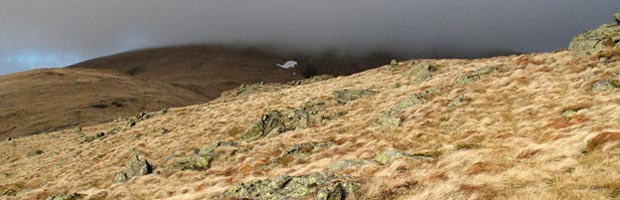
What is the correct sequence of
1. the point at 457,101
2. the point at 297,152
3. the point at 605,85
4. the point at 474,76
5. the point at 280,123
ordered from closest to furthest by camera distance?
the point at 605,85 → the point at 297,152 → the point at 457,101 → the point at 474,76 → the point at 280,123

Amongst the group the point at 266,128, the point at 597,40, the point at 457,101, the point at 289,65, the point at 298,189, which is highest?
the point at 597,40

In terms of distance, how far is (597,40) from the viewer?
94.6 feet

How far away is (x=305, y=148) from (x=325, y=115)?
8.11 metres

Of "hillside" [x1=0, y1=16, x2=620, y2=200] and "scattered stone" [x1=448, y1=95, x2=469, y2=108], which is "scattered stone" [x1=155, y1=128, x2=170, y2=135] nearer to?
"hillside" [x1=0, y1=16, x2=620, y2=200]

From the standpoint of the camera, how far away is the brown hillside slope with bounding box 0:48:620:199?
11391mm

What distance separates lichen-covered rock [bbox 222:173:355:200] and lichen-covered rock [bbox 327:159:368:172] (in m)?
2.16

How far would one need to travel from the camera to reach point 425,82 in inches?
1339

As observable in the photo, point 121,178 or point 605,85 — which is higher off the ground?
point 605,85

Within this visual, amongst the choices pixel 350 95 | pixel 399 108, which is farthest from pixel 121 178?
pixel 350 95

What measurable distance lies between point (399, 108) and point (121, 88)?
10541 centimetres

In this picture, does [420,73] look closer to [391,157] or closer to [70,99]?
[391,157]

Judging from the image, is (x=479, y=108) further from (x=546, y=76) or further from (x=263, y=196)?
(x=263, y=196)

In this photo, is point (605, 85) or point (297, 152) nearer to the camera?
point (605, 85)

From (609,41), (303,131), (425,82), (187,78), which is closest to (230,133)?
(303,131)
